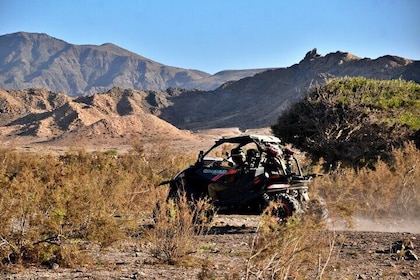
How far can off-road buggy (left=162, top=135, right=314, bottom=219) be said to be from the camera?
9.89 m

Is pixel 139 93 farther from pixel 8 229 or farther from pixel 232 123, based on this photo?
pixel 8 229

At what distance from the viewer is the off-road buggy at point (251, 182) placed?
989 cm

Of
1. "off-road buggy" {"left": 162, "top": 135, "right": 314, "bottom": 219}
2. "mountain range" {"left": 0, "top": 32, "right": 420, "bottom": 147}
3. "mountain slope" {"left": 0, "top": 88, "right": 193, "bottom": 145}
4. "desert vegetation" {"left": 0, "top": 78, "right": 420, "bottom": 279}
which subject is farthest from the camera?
"mountain range" {"left": 0, "top": 32, "right": 420, "bottom": 147}

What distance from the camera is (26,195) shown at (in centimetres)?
682

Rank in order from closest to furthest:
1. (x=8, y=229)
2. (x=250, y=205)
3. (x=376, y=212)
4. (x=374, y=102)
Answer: (x=8, y=229), (x=250, y=205), (x=376, y=212), (x=374, y=102)

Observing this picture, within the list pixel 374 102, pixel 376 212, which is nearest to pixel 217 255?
pixel 376 212

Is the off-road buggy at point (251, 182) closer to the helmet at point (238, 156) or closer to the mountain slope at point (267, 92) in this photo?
the helmet at point (238, 156)

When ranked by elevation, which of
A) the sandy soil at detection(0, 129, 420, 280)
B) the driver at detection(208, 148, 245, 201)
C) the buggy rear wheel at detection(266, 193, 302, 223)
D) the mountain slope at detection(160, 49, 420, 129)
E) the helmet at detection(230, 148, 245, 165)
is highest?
the mountain slope at detection(160, 49, 420, 129)

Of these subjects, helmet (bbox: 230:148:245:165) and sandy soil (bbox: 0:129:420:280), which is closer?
sandy soil (bbox: 0:129:420:280)

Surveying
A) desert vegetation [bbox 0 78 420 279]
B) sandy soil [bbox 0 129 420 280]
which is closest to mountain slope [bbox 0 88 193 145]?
desert vegetation [bbox 0 78 420 279]

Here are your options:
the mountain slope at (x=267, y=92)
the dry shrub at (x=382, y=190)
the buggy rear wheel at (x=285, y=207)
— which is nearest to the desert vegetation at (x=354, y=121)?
the dry shrub at (x=382, y=190)

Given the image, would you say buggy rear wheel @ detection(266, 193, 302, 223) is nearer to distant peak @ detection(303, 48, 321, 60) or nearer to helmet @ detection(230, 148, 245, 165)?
helmet @ detection(230, 148, 245, 165)

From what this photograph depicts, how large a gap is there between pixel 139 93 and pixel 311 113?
266 ft

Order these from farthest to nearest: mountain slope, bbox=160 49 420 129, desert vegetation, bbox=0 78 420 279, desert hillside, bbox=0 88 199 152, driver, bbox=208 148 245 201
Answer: mountain slope, bbox=160 49 420 129 → desert hillside, bbox=0 88 199 152 → driver, bbox=208 148 245 201 → desert vegetation, bbox=0 78 420 279
